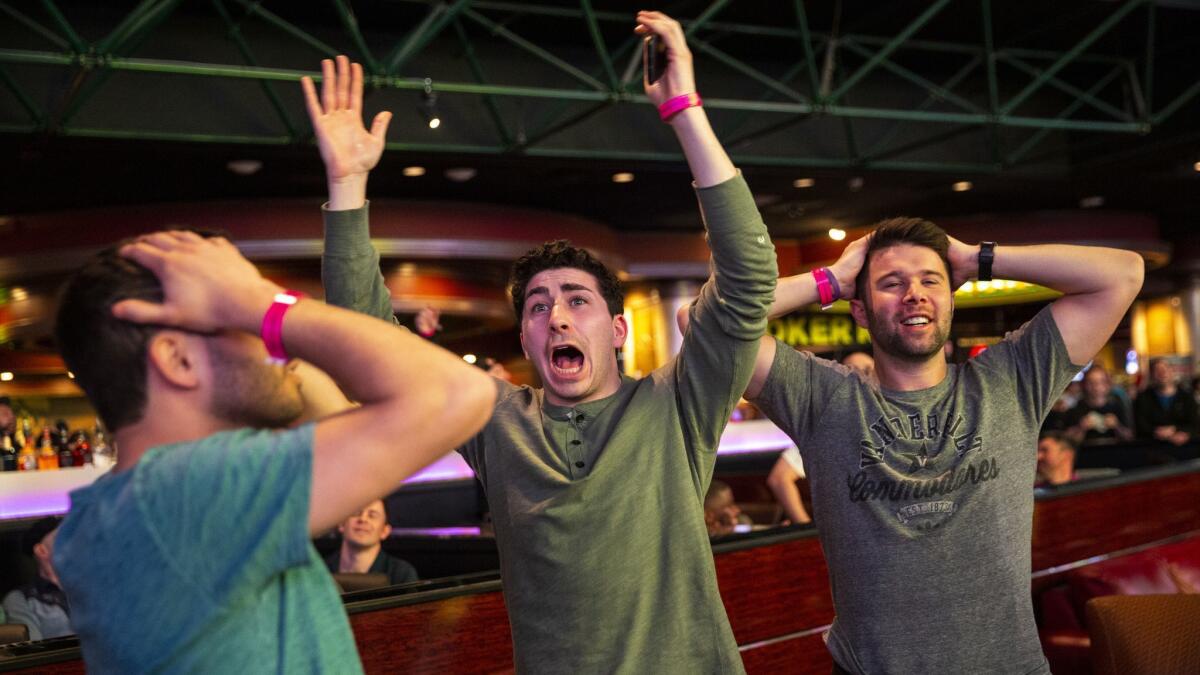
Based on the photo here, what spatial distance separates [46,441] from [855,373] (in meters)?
5.12

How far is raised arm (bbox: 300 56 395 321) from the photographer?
150 centimetres

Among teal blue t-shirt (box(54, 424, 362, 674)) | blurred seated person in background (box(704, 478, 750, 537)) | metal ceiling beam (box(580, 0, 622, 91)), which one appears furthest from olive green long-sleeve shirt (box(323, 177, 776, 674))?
metal ceiling beam (box(580, 0, 622, 91))

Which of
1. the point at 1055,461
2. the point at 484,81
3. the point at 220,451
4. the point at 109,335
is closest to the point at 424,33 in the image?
the point at 484,81

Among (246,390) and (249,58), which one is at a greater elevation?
(249,58)

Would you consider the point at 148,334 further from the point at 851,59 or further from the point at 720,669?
the point at 851,59

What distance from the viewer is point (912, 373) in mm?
2143

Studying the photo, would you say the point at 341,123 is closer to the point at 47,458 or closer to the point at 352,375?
the point at 352,375

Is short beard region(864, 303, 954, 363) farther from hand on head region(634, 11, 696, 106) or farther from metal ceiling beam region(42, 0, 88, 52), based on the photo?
metal ceiling beam region(42, 0, 88, 52)

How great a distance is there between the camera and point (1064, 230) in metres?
12.4

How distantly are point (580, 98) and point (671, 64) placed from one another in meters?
5.09

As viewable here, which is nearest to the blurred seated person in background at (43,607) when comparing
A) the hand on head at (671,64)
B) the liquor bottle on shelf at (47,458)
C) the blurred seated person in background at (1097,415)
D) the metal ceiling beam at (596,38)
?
the liquor bottle on shelf at (47,458)

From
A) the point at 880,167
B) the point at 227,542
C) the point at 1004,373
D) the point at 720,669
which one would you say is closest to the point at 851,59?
the point at 880,167

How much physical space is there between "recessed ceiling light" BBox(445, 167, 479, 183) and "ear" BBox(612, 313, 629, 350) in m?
6.25

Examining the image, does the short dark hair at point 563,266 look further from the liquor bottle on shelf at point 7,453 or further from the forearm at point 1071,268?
the liquor bottle on shelf at point 7,453
